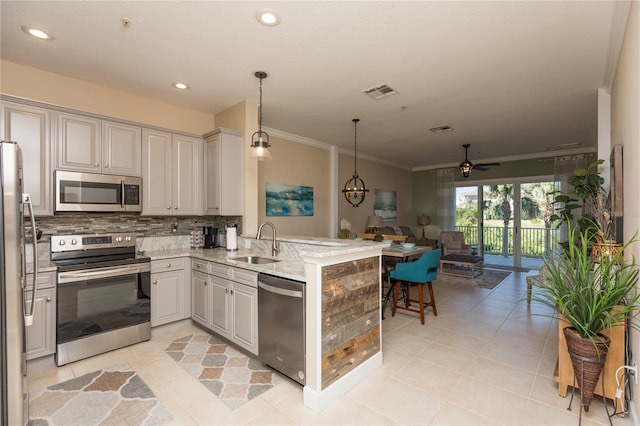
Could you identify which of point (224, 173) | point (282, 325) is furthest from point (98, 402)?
point (224, 173)

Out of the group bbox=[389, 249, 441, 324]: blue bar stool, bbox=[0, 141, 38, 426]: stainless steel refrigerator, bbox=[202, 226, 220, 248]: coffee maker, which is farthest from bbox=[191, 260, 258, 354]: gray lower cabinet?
bbox=[389, 249, 441, 324]: blue bar stool

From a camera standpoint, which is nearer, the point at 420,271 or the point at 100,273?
the point at 100,273

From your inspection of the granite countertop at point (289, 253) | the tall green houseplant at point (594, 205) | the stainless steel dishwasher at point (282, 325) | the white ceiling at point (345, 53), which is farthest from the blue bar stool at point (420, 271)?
the white ceiling at point (345, 53)

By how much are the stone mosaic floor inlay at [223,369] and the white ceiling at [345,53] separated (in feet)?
9.36

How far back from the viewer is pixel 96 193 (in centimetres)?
311

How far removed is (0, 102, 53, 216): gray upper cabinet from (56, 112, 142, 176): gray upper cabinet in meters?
0.10

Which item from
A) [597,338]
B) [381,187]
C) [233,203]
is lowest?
[597,338]

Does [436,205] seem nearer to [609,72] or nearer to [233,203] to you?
[609,72]

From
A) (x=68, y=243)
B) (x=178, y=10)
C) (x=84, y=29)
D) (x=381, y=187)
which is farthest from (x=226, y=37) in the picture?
(x=381, y=187)

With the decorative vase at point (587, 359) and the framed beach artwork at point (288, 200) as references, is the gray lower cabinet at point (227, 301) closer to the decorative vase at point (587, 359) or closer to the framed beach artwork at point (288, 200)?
the framed beach artwork at point (288, 200)

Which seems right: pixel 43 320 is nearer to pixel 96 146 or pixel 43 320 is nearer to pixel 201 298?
pixel 201 298

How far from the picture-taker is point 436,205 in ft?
28.6

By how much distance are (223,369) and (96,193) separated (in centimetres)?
222

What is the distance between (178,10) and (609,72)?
13.4 feet
